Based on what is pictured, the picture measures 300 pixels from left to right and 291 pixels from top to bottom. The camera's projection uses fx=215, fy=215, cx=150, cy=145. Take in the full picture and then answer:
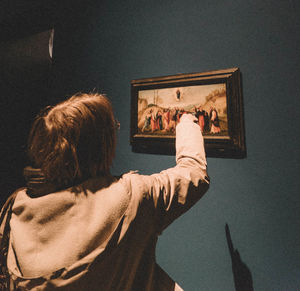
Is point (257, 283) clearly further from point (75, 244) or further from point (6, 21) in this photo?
point (6, 21)

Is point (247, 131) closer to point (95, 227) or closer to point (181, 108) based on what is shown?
point (181, 108)

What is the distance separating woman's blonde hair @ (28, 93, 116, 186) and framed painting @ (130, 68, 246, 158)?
1.64ft

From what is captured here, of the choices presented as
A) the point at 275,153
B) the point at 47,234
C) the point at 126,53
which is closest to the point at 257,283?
the point at 275,153

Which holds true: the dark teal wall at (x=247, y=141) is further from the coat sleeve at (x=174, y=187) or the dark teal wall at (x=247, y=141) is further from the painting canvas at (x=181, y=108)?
the coat sleeve at (x=174, y=187)

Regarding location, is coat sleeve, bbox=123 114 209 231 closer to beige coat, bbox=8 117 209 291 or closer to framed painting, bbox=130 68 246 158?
beige coat, bbox=8 117 209 291

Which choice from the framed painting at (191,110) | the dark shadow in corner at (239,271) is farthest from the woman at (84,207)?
the dark shadow in corner at (239,271)

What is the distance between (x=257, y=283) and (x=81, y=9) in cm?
185

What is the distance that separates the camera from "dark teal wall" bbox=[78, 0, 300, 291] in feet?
2.99

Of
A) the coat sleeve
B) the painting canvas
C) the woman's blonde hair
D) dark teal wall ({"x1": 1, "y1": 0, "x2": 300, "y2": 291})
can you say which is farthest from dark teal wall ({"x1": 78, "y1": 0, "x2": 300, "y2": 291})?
the woman's blonde hair

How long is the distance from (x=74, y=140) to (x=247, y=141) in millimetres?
752

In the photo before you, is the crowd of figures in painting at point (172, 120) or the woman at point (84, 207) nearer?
the woman at point (84, 207)

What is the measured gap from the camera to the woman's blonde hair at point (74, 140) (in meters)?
0.60

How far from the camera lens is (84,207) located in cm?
58

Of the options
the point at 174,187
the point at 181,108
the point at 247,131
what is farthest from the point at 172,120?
the point at 174,187
